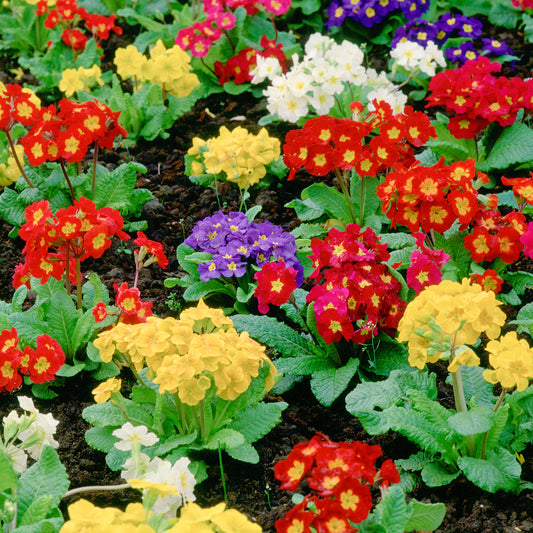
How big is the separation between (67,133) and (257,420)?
1509 millimetres

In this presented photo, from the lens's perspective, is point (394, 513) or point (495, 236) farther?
point (495, 236)

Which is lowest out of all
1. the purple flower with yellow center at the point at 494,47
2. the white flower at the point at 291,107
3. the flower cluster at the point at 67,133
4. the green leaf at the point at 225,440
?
the green leaf at the point at 225,440

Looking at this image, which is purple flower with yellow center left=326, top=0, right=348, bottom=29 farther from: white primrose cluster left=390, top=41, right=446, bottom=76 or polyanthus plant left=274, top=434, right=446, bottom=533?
polyanthus plant left=274, top=434, right=446, bottom=533

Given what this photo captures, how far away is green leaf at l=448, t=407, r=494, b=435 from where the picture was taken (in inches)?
86.5

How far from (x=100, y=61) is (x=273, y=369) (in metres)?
3.56

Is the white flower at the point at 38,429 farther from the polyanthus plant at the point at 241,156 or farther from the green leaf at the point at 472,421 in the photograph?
the polyanthus plant at the point at 241,156

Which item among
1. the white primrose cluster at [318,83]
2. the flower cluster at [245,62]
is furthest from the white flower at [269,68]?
the flower cluster at [245,62]

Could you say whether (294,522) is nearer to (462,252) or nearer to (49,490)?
(49,490)

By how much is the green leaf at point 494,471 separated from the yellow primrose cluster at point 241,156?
1.98 meters

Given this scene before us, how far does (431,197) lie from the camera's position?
289cm

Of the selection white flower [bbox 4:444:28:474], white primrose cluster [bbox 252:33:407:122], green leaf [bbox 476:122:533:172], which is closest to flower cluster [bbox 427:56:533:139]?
green leaf [bbox 476:122:533:172]

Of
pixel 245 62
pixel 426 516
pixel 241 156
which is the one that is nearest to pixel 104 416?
pixel 426 516

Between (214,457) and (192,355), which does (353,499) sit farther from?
(214,457)

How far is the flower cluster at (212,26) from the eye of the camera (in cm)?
468
